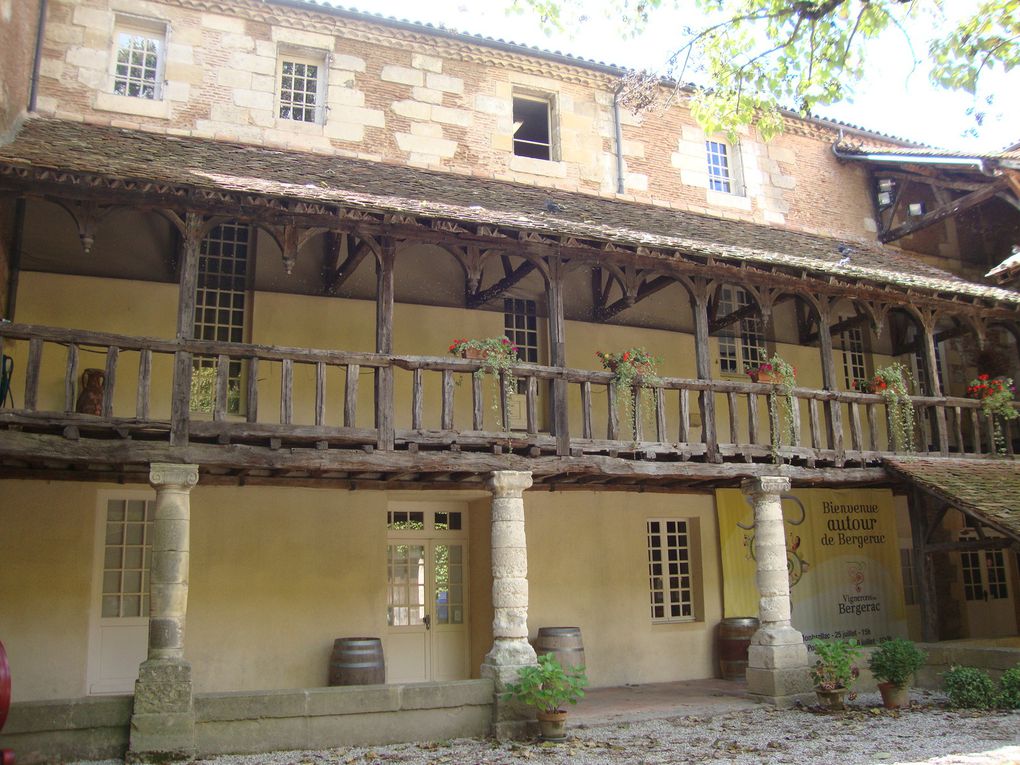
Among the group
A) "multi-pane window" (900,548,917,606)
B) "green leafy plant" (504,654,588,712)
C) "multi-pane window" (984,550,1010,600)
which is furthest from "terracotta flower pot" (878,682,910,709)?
"multi-pane window" (984,550,1010,600)

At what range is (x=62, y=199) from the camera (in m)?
8.78

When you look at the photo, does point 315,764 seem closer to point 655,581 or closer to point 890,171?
point 655,581

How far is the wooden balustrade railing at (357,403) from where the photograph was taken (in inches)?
344

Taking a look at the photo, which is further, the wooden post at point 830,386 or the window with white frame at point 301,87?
the window with white frame at point 301,87

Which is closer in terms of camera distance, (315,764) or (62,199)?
(315,764)

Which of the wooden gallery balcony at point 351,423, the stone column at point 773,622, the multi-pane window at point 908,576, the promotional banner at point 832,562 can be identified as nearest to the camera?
the wooden gallery balcony at point 351,423

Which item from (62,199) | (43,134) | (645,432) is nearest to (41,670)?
(62,199)

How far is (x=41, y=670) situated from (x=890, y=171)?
15.5 metres

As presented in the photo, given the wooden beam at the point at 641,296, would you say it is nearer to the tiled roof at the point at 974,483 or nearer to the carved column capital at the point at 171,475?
the tiled roof at the point at 974,483

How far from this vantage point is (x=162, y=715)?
8.12 metres

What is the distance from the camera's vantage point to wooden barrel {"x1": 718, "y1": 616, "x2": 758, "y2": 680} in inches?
518

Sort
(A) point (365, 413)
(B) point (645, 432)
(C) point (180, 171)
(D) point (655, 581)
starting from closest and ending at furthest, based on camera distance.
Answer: (C) point (180, 171)
(A) point (365, 413)
(B) point (645, 432)
(D) point (655, 581)

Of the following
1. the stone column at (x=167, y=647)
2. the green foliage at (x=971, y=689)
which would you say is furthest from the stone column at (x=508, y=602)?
the green foliage at (x=971, y=689)

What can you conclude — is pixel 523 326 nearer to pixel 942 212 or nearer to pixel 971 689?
pixel 971 689
